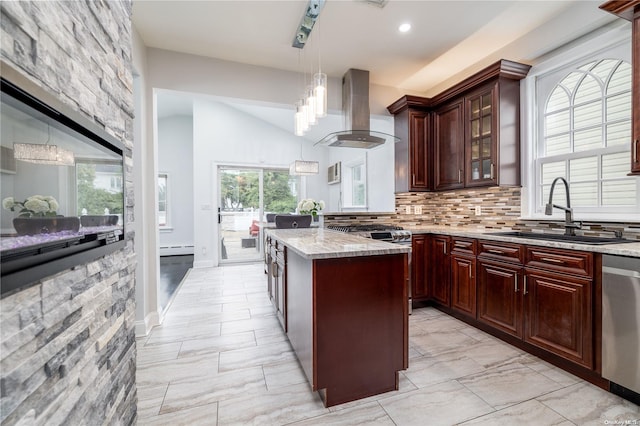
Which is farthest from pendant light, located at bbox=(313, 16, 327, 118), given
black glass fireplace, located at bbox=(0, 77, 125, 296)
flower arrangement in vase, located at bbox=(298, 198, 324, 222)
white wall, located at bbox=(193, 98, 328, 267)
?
white wall, located at bbox=(193, 98, 328, 267)

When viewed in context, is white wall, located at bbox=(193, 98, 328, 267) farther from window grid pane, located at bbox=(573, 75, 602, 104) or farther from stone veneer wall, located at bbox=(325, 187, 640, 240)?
window grid pane, located at bbox=(573, 75, 602, 104)

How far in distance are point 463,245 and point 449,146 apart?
1.28 m

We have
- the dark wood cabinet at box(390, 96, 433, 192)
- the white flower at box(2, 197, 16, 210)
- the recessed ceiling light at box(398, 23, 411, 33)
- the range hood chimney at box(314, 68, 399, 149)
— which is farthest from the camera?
the dark wood cabinet at box(390, 96, 433, 192)

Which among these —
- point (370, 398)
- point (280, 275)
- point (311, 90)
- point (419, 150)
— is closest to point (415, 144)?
point (419, 150)

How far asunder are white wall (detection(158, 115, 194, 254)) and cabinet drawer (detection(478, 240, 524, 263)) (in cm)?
656

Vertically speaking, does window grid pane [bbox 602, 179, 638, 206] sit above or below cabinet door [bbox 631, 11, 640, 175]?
below

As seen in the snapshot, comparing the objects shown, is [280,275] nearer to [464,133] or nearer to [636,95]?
[464,133]

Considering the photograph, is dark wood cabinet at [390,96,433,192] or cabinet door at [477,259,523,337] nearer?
cabinet door at [477,259,523,337]

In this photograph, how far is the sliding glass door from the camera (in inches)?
240

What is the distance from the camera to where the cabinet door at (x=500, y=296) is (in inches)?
87.2

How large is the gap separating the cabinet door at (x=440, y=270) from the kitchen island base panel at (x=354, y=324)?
4.59 ft

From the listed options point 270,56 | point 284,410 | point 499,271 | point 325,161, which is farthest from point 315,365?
point 325,161

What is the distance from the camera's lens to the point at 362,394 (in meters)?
1.70

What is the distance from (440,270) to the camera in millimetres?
3043
